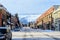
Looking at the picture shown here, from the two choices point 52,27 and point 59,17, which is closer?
point 59,17

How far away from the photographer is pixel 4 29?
26719 millimetres

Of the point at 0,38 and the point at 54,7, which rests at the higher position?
the point at 54,7

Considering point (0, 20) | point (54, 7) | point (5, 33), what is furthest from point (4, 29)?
point (54, 7)

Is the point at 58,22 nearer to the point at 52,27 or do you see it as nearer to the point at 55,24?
the point at 55,24

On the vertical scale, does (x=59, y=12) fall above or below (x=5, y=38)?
above

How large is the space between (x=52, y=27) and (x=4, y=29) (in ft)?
279

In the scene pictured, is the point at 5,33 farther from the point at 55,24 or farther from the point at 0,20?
the point at 55,24

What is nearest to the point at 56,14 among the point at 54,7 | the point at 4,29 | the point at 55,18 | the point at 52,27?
the point at 55,18

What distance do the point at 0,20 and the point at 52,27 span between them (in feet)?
120

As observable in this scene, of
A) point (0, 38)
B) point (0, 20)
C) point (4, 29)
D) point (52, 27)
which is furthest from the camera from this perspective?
point (52, 27)

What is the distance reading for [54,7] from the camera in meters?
121

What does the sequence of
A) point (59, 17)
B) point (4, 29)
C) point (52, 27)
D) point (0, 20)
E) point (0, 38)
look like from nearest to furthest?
point (0, 38), point (4, 29), point (0, 20), point (59, 17), point (52, 27)

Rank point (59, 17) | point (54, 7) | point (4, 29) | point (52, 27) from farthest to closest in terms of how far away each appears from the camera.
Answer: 1. point (54, 7)
2. point (52, 27)
3. point (59, 17)
4. point (4, 29)

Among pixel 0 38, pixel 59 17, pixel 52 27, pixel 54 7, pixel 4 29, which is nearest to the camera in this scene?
pixel 0 38
